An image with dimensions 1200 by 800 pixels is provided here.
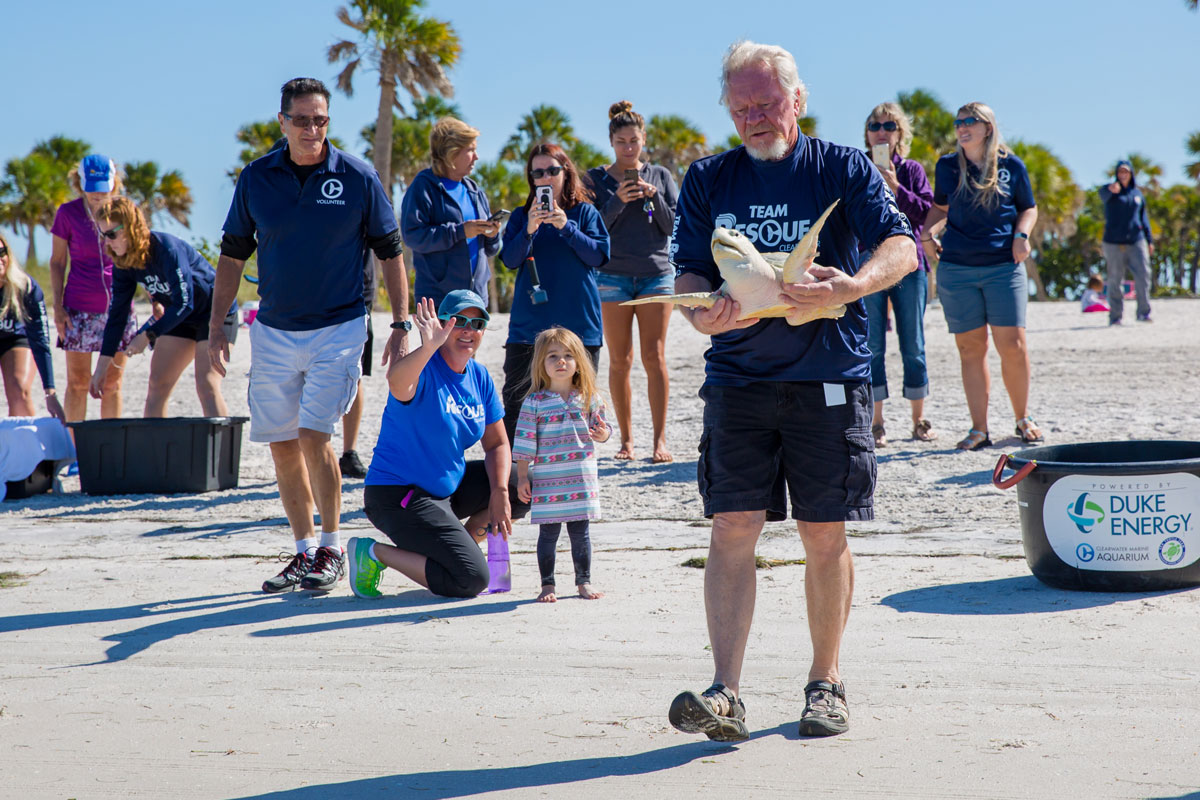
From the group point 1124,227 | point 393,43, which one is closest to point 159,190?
point 393,43

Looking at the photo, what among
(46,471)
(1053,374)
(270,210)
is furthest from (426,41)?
(270,210)

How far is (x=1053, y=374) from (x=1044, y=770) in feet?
31.1

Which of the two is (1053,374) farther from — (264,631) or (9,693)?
(9,693)

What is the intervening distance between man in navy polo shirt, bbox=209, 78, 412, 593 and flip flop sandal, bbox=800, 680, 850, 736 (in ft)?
8.27

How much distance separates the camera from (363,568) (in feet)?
16.1

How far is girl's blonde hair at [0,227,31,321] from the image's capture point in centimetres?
776

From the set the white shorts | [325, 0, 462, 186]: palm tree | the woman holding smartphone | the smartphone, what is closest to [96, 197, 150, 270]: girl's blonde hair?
the white shorts

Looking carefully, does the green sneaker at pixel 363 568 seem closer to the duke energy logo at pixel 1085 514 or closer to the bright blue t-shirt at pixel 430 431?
the bright blue t-shirt at pixel 430 431

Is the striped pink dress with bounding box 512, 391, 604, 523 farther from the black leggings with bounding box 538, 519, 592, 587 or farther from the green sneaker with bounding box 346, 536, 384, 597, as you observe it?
the green sneaker with bounding box 346, 536, 384, 597

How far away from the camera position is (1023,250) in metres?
7.23

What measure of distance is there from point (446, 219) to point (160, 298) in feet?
7.40

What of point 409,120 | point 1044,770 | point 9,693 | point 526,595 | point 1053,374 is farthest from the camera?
point 409,120

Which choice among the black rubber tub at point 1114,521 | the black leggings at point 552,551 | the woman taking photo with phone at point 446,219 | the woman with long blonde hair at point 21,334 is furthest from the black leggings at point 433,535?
the woman with long blonde hair at point 21,334

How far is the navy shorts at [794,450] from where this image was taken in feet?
10.6
